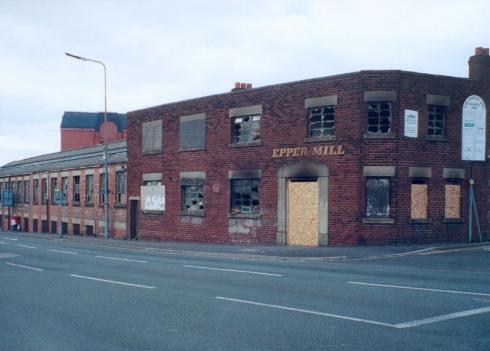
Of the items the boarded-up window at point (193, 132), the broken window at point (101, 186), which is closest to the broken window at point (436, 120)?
the boarded-up window at point (193, 132)

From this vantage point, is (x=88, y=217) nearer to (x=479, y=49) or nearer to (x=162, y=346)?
(x=479, y=49)

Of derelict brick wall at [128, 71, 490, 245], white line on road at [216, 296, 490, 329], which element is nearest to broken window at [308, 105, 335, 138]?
derelict brick wall at [128, 71, 490, 245]

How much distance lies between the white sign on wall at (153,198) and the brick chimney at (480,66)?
17595 mm

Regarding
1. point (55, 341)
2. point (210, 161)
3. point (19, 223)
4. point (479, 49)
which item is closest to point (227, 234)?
point (210, 161)

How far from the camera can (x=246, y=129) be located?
26984 mm

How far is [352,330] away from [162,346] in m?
2.72

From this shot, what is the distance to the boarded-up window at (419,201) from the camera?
23.0 metres

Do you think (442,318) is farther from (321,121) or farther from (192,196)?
(192,196)

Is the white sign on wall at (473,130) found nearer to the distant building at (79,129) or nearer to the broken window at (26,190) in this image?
the broken window at (26,190)

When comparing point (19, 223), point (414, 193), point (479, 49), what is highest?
point (479, 49)

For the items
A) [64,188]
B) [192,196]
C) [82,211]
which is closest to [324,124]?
[192,196]

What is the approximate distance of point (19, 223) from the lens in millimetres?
53625

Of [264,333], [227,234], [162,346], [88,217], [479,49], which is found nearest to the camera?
[162,346]

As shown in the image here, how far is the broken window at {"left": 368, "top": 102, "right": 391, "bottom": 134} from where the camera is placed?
22.6 meters
